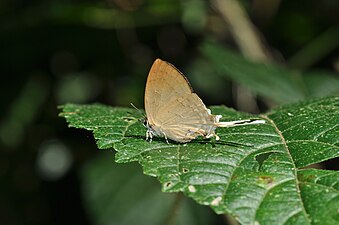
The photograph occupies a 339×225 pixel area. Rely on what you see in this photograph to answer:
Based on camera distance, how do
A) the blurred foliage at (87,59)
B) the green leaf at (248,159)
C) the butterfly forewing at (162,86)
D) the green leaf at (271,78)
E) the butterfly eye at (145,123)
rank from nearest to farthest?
1. the green leaf at (248,159)
2. the butterfly forewing at (162,86)
3. the butterfly eye at (145,123)
4. the green leaf at (271,78)
5. the blurred foliage at (87,59)

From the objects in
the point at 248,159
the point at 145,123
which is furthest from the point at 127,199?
the point at 248,159

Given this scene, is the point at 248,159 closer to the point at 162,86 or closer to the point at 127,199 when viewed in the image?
the point at 162,86

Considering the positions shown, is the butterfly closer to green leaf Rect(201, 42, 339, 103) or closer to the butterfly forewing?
the butterfly forewing

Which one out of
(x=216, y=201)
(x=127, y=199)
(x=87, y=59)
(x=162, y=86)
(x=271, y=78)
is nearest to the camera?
(x=216, y=201)

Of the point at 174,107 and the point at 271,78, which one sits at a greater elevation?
the point at 174,107

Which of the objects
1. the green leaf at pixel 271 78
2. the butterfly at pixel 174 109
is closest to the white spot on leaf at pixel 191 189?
the butterfly at pixel 174 109

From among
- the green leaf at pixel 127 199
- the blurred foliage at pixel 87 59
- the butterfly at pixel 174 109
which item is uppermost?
the butterfly at pixel 174 109

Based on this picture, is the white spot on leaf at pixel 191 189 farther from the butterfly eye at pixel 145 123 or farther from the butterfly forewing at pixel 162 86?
the butterfly eye at pixel 145 123
